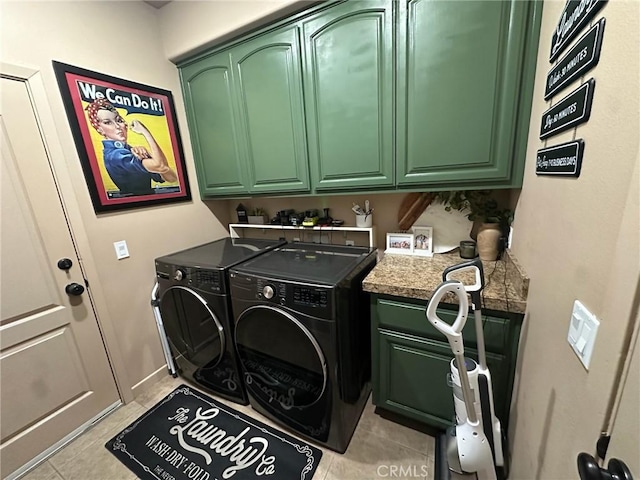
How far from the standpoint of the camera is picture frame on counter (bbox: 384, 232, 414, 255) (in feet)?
5.34

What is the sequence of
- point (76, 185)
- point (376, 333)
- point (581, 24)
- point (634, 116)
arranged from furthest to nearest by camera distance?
point (76, 185) → point (376, 333) → point (581, 24) → point (634, 116)

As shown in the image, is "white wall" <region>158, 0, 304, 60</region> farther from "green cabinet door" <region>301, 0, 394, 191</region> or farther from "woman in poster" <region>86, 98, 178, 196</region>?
"woman in poster" <region>86, 98, 178, 196</region>

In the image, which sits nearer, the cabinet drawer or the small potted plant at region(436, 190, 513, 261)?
the cabinet drawer

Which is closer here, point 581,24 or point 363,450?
point 581,24

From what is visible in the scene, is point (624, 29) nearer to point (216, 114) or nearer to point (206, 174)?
point (216, 114)

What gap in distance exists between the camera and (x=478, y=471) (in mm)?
923

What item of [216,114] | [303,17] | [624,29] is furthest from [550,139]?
[216,114]

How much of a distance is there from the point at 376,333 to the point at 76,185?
1.94 metres

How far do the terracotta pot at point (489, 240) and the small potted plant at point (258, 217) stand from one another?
162 centimetres

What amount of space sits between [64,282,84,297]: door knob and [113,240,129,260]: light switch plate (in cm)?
26

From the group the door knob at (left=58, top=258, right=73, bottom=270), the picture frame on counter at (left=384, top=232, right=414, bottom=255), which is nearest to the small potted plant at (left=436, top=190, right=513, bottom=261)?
the picture frame on counter at (left=384, top=232, right=414, bottom=255)

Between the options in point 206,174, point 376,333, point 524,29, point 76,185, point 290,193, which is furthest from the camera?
point 206,174

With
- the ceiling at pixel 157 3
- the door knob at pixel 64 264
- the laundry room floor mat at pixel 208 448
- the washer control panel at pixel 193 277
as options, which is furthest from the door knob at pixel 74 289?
the ceiling at pixel 157 3

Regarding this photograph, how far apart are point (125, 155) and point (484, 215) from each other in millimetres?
2292
